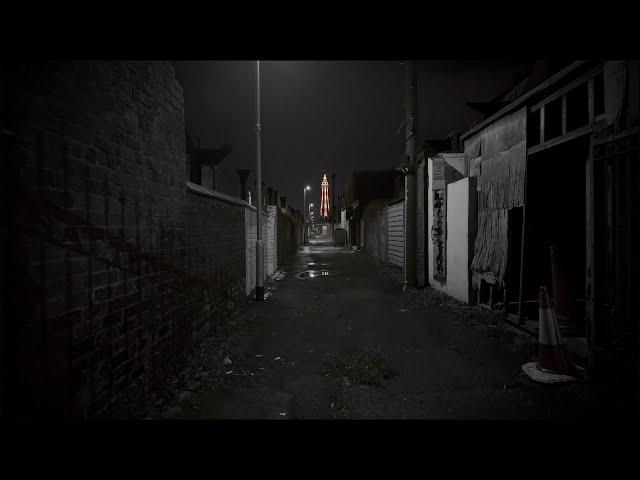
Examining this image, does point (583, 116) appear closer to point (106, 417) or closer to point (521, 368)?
point (521, 368)

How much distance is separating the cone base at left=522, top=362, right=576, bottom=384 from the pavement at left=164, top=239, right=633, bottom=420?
0.07 meters

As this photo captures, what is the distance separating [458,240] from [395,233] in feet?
24.2

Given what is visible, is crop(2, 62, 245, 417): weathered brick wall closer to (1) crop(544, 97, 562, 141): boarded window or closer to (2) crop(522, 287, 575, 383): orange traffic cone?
(2) crop(522, 287, 575, 383): orange traffic cone

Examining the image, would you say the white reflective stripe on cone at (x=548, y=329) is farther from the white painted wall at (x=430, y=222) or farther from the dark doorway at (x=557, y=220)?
the white painted wall at (x=430, y=222)

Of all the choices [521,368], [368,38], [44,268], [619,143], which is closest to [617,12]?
[368,38]

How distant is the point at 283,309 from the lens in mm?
8156

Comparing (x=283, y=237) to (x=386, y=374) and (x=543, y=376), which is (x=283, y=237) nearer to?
(x=386, y=374)

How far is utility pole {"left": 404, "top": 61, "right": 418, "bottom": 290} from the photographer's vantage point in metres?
10.6

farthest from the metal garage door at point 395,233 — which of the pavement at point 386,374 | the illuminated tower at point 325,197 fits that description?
the illuminated tower at point 325,197

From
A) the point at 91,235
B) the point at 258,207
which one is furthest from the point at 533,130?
the point at 91,235

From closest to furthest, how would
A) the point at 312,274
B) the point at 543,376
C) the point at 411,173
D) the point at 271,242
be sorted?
1. the point at 543,376
2. the point at 411,173
3. the point at 271,242
4. the point at 312,274

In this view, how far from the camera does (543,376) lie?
404 cm

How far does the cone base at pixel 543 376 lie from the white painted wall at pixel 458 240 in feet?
12.6

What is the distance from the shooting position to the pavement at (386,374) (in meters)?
3.41
